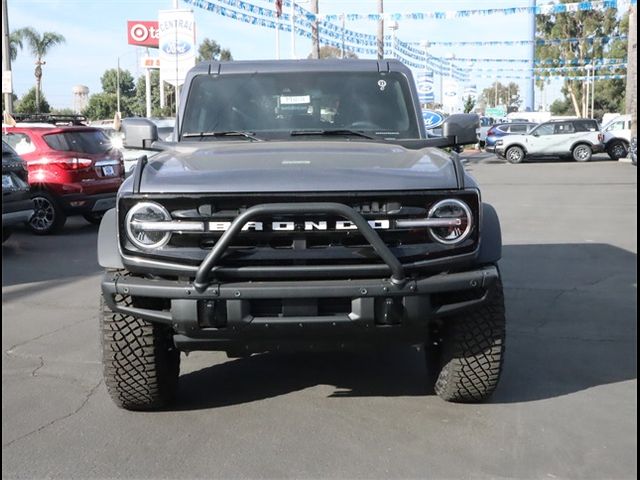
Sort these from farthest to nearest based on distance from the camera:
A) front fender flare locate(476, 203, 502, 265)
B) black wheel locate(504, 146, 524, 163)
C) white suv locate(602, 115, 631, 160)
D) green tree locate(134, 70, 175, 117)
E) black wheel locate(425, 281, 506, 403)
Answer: green tree locate(134, 70, 175, 117) < black wheel locate(504, 146, 524, 163) < white suv locate(602, 115, 631, 160) < black wheel locate(425, 281, 506, 403) < front fender flare locate(476, 203, 502, 265)

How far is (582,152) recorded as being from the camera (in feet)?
104

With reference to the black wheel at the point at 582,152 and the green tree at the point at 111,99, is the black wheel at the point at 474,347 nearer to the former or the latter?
the black wheel at the point at 582,152

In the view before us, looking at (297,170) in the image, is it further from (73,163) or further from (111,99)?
(111,99)

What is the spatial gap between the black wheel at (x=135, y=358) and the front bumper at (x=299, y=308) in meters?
0.25

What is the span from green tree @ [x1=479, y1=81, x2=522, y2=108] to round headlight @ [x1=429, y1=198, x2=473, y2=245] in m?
146

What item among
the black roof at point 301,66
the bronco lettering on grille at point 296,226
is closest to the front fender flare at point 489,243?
the bronco lettering on grille at point 296,226

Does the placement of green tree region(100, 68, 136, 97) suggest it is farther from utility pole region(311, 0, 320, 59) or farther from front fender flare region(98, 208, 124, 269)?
Result: front fender flare region(98, 208, 124, 269)

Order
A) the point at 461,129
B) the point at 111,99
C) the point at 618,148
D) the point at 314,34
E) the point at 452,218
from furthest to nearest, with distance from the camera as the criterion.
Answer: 1. the point at 111,99
2. the point at 618,148
3. the point at 314,34
4. the point at 461,129
5. the point at 452,218

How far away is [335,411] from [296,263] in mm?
1095

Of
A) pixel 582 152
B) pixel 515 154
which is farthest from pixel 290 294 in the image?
pixel 582 152

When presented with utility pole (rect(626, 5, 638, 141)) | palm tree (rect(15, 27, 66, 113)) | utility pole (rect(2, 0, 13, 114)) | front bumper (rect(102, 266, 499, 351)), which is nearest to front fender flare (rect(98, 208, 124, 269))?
front bumper (rect(102, 266, 499, 351))

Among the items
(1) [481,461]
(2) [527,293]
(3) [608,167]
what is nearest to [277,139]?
(1) [481,461]

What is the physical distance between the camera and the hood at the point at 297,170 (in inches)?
150

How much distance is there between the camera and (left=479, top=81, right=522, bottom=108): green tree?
14912 cm
